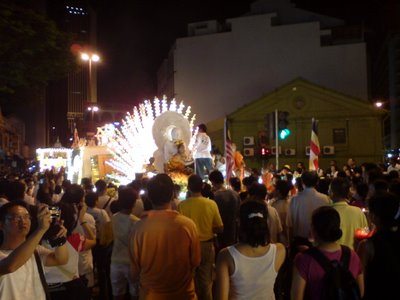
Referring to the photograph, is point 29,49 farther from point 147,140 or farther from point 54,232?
point 54,232

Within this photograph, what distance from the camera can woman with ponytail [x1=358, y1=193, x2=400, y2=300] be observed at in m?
3.79

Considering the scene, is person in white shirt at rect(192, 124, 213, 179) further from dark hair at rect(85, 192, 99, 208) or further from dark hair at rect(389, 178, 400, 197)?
dark hair at rect(389, 178, 400, 197)

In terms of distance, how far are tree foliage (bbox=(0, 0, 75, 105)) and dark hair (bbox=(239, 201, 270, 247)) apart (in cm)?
1575

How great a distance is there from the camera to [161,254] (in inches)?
162

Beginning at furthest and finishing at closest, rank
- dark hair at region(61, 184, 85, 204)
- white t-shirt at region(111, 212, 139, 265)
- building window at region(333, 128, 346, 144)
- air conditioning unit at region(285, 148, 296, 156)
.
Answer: air conditioning unit at region(285, 148, 296, 156), building window at region(333, 128, 346, 144), white t-shirt at region(111, 212, 139, 265), dark hair at region(61, 184, 85, 204)

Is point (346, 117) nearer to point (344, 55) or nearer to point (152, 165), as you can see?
point (344, 55)

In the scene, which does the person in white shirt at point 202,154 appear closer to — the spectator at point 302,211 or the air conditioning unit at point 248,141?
the spectator at point 302,211

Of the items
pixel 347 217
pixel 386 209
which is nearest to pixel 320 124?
pixel 347 217

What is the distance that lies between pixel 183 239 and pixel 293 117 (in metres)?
32.6

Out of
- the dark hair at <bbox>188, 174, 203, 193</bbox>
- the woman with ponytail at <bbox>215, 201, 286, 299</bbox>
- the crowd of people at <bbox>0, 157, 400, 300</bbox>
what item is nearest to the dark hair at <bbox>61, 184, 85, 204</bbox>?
the crowd of people at <bbox>0, 157, 400, 300</bbox>

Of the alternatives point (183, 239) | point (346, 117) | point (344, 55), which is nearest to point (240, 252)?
point (183, 239)

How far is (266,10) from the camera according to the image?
43.5 metres

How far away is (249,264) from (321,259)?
573mm

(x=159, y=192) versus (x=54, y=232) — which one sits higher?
(x=159, y=192)
